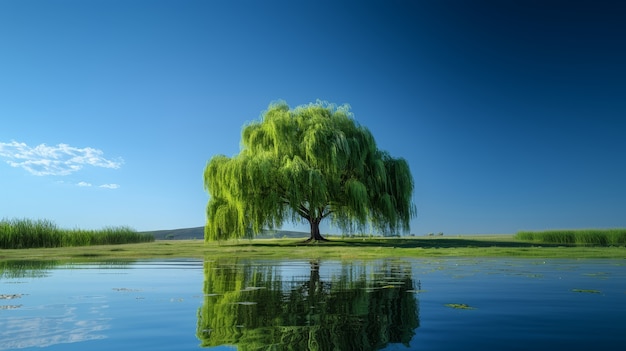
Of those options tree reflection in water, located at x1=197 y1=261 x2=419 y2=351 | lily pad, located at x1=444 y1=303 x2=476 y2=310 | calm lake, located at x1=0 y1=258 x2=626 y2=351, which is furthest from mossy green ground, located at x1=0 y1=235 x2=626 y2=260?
lily pad, located at x1=444 y1=303 x2=476 y2=310

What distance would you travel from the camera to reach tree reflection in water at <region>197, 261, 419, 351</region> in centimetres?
356

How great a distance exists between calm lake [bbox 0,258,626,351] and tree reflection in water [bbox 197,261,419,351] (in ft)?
0.04

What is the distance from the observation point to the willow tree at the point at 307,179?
1037 inches

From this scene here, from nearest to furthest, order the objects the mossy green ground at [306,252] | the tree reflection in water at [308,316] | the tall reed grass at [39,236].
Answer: the tree reflection in water at [308,316] < the mossy green ground at [306,252] < the tall reed grass at [39,236]

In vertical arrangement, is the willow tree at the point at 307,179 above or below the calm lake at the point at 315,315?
above

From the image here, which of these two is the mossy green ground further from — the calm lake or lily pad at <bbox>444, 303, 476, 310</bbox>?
lily pad at <bbox>444, 303, 476, 310</bbox>

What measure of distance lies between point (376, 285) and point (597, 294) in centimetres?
320

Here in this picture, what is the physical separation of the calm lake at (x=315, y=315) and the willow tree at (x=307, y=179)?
1839cm

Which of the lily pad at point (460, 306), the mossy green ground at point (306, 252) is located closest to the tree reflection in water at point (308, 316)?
the lily pad at point (460, 306)

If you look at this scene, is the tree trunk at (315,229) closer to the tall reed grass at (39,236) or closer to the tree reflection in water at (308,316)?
the tall reed grass at (39,236)

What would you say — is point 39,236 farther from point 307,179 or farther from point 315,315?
point 315,315

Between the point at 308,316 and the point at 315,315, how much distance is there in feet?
0.29

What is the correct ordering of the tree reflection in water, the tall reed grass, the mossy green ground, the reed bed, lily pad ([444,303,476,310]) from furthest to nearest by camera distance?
the reed bed, the tall reed grass, the mossy green ground, lily pad ([444,303,476,310]), the tree reflection in water

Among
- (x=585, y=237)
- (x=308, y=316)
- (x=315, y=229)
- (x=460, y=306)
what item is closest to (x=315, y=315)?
(x=308, y=316)
